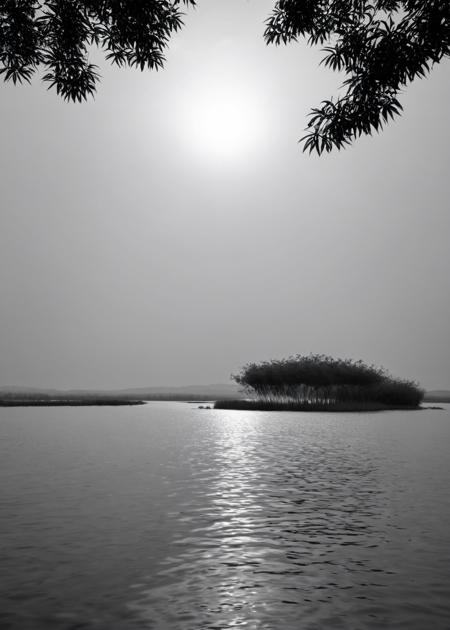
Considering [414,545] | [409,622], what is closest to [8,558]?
[409,622]

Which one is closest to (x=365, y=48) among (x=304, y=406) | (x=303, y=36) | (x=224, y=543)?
(x=303, y=36)

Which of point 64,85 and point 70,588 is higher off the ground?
point 64,85

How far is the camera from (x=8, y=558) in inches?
327

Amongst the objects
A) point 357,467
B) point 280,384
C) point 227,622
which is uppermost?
point 280,384

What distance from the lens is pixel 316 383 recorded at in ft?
209

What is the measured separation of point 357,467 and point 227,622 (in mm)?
13206

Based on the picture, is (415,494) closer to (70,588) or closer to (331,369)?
(70,588)

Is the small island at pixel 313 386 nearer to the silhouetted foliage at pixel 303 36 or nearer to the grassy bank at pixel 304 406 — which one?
the grassy bank at pixel 304 406

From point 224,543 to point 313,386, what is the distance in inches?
2176

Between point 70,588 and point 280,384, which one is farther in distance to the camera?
point 280,384

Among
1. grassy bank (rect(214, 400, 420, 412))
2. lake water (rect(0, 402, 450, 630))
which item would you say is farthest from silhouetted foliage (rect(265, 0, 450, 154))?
grassy bank (rect(214, 400, 420, 412))

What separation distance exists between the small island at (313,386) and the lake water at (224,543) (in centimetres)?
4308

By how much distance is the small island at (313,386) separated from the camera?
62875mm

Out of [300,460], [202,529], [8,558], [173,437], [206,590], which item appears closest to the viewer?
[206,590]
